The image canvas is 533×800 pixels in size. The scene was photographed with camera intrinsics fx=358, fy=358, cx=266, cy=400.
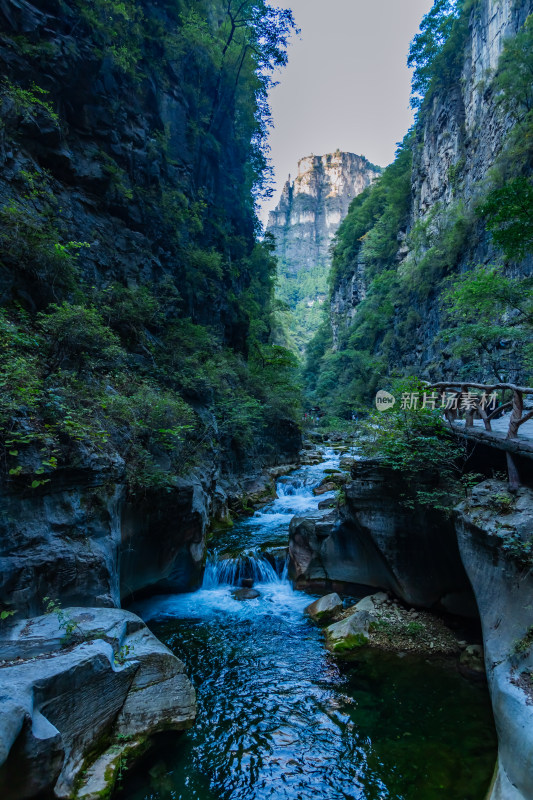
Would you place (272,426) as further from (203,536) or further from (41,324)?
(41,324)

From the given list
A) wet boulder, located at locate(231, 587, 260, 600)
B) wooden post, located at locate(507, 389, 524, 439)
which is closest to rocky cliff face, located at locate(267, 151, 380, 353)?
wet boulder, located at locate(231, 587, 260, 600)

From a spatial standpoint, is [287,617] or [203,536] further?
[203,536]

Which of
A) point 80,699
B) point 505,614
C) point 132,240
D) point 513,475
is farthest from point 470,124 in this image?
point 80,699

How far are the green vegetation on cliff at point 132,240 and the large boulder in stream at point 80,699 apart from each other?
1.92 metres

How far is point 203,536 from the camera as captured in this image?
31.1 feet

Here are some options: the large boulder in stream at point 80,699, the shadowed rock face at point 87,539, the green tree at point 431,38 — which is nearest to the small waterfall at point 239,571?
the shadowed rock face at point 87,539

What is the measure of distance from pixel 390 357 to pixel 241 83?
75.1 feet

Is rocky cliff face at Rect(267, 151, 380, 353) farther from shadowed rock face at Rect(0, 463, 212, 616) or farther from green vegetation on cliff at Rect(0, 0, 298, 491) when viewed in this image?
shadowed rock face at Rect(0, 463, 212, 616)

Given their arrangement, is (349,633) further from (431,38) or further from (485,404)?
(431,38)

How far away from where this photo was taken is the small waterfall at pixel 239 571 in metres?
9.80

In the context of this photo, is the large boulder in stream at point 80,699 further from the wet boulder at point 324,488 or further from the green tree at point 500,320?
the green tree at point 500,320

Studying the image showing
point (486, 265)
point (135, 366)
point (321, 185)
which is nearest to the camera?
point (135, 366)

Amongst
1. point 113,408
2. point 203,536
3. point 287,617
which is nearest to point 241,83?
point 113,408

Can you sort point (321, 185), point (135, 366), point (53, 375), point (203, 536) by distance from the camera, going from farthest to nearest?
1. point (321, 185)
2. point (135, 366)
3. point (203, 536)
4. point (53, 375)
